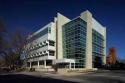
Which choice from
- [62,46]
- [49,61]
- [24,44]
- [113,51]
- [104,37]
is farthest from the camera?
[113,51]

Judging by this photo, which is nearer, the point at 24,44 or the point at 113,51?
the point at 24,44

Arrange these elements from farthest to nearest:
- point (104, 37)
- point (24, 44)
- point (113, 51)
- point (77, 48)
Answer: point (113, 51), point (104, 37), point (24, 44), point (77, 48)

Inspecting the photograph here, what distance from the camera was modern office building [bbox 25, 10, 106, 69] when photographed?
183ft

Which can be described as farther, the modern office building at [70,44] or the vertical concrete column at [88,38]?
the vertical concrete column at [88,38]

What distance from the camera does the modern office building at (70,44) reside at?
183 feet

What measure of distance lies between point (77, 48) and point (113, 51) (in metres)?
47.9

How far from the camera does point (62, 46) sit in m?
63.7

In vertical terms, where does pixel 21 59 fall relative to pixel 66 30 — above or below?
below

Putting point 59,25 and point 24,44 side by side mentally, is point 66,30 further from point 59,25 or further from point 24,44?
point 24,44

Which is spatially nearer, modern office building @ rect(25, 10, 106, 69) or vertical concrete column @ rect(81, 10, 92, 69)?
modern office building @ rect(25, 10, 106, 69)

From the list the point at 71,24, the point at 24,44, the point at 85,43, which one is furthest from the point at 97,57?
the point at 24,44

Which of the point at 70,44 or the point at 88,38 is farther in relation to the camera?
the point at 88,38

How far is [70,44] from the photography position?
58594mm

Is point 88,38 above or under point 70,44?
above
